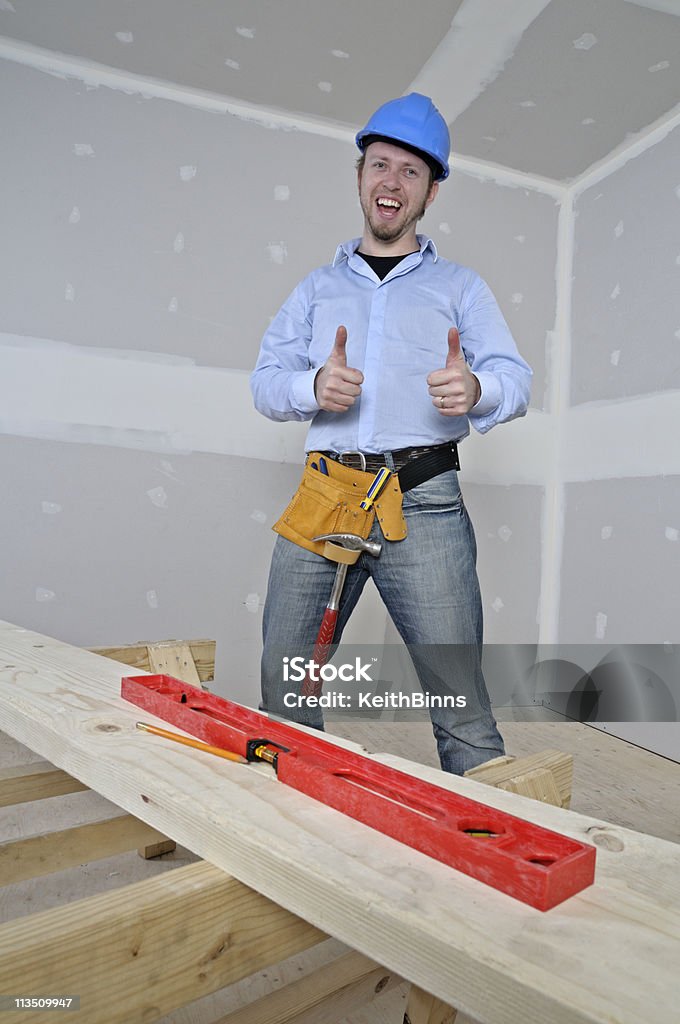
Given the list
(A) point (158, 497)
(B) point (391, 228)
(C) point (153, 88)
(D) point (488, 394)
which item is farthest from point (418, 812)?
(C) point (153, 88)

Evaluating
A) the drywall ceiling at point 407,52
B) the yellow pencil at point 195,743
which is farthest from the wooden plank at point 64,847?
the drywall ceiling at point 407,52

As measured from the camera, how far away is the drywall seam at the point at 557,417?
3.49 metres

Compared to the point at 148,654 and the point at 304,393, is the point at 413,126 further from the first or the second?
the point at 148,654

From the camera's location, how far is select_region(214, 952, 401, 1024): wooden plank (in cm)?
93

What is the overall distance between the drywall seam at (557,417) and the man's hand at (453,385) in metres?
2.10

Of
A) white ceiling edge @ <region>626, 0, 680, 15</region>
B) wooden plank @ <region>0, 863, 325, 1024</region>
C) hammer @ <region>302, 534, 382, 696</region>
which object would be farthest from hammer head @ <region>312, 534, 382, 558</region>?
white ceiling edge @ <region>626, 0, 680, 15</region>

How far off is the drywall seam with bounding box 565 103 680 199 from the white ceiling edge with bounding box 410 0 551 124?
0.69 m

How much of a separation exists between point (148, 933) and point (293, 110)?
3.11 meters

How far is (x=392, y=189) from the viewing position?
1749 mm

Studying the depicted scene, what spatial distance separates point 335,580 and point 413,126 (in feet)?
3.43

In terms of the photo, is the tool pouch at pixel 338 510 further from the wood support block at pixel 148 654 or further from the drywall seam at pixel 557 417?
the drywall seam at pixel 557 417

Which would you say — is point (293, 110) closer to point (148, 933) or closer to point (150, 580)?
point (150, 580)

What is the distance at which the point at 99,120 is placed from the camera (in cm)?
275

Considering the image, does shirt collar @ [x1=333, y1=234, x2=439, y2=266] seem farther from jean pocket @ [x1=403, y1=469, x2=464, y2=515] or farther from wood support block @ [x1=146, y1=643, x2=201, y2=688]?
wood support block @ [x1=146, y1=643, x2=201, y2=688]
